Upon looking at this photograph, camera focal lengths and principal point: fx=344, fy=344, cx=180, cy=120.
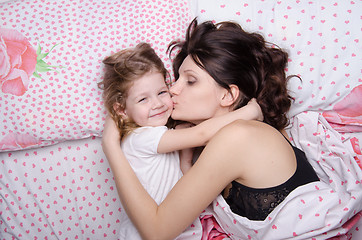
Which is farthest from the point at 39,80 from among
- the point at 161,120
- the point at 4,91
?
the point at 161,120

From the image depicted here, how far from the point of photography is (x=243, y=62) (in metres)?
1.30

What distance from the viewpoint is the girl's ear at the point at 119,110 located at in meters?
1.37

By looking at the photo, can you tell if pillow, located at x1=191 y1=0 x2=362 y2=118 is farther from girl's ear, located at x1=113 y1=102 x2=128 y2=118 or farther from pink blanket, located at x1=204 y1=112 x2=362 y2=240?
girl's ear, located at x1=113 y1=102 x2=128 y2=118

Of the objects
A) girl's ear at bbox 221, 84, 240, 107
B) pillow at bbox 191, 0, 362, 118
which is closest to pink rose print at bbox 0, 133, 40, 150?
girl's ear at bbox 221, 84, 240, 107

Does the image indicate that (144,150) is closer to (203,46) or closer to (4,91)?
(203,46)

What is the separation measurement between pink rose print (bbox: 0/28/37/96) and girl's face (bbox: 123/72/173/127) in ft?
1.59

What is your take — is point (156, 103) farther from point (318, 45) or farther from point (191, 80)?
point (318, 45)

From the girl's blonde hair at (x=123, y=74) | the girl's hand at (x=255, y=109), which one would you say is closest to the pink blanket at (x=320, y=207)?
the girl's hand at (x=255, y=109)

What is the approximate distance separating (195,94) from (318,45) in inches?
23.1

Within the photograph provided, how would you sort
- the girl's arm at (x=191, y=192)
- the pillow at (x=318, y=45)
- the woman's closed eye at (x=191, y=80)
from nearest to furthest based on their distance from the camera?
the girl's arm at (x=191, y=192) < the woman's closed eye at (x=191, y=80) < the pillow at (x=318, y=45)

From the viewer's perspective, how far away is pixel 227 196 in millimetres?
1207

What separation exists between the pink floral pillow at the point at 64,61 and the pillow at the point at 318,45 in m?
0.39

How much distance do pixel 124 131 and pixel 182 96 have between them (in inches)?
10.4

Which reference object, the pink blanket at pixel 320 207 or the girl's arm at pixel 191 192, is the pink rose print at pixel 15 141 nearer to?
the girl's arm at pixel 191 192
